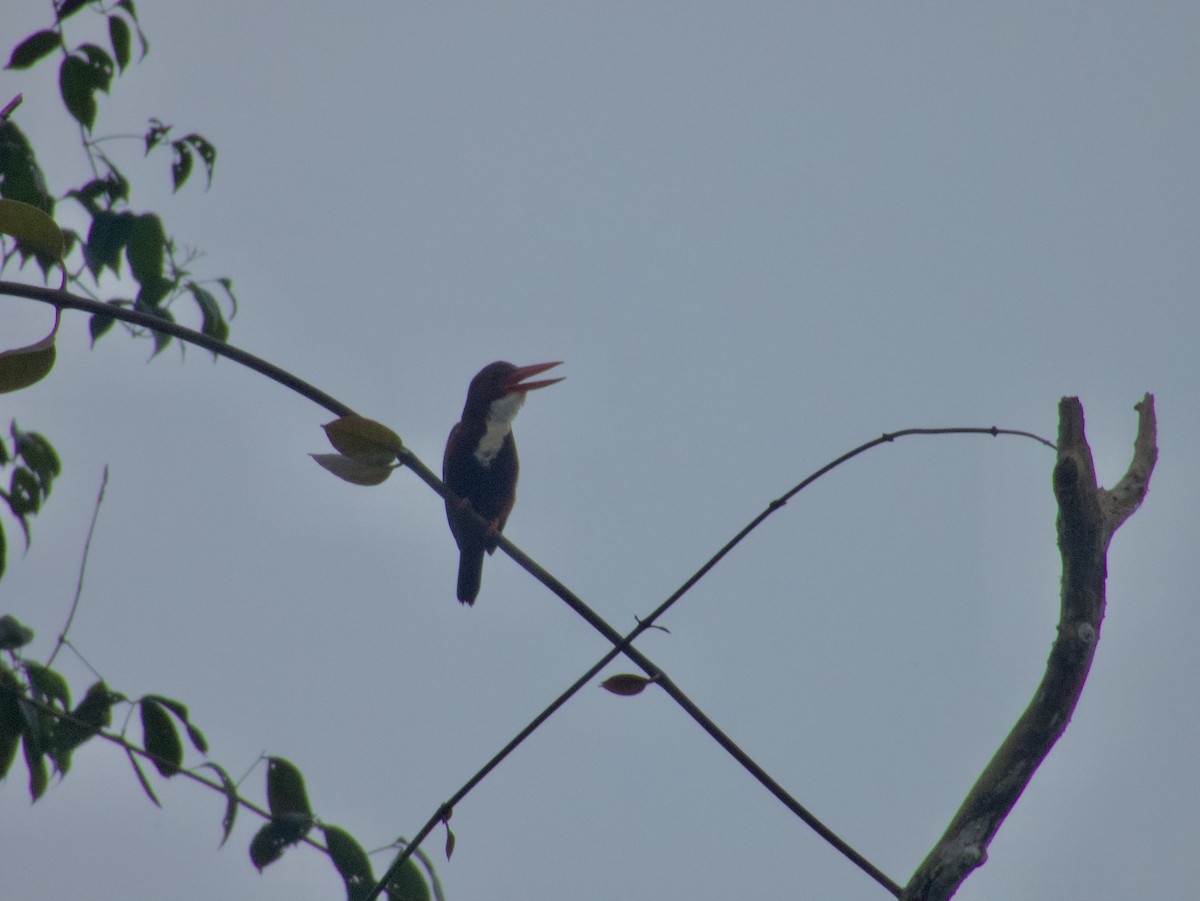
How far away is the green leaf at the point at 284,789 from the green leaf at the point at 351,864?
0.19 feet

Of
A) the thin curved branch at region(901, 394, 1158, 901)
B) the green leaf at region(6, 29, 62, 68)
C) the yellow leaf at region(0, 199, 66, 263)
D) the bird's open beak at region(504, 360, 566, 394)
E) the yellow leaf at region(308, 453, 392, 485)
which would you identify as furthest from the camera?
the bird's open beak at region(504, 360, 566, 394)

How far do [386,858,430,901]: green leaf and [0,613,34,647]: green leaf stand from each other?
2.26 feet

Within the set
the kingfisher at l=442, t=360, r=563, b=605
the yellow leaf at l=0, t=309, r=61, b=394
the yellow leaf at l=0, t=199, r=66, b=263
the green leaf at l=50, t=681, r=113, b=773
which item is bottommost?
the green leaf at l=50, t=681, r=113, b=773

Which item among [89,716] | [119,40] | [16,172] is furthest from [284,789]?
[119,40]

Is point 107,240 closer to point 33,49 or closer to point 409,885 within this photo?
point 33,49

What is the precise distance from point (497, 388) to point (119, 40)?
76.8 inches

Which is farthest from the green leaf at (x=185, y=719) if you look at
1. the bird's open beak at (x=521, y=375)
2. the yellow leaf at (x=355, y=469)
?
the bird's open beak at (x=521, y=375)

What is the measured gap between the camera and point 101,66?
7.89 feet

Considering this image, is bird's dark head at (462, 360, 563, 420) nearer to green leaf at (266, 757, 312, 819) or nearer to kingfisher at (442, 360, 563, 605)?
kingfisher at (442, 360, 563, 605)

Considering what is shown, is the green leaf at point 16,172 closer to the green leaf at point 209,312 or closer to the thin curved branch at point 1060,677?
the green leaf at point 209,312

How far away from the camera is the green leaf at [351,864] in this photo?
1.62 metres

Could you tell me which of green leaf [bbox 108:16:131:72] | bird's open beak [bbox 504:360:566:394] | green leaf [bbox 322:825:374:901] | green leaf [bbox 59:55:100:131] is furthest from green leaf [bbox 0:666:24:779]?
bird's open beak [bbox 504:360:566:394]

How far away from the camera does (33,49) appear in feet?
7.69

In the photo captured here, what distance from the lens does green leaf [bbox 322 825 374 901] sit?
1.62m
